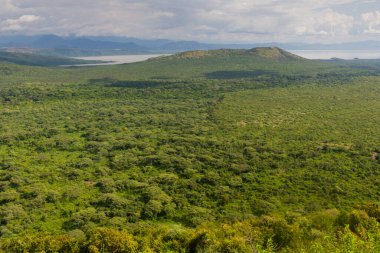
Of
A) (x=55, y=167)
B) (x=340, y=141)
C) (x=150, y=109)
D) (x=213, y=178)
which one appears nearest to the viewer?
(x=213, y=178)

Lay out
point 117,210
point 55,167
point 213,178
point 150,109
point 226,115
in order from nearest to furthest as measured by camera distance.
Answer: point 117,210 < point 213,178 < point 55,167 < point 226,115 < point 150,109

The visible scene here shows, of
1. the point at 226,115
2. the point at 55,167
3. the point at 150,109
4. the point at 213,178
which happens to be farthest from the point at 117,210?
the point at 150,109

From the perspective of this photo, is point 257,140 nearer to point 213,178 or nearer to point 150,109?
point 213,178

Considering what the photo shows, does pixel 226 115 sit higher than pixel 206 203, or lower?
higher

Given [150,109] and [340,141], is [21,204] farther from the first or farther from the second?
[150,109]

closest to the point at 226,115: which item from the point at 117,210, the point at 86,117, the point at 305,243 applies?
the point at 86,117

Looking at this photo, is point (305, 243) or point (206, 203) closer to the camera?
point (305, 243)
